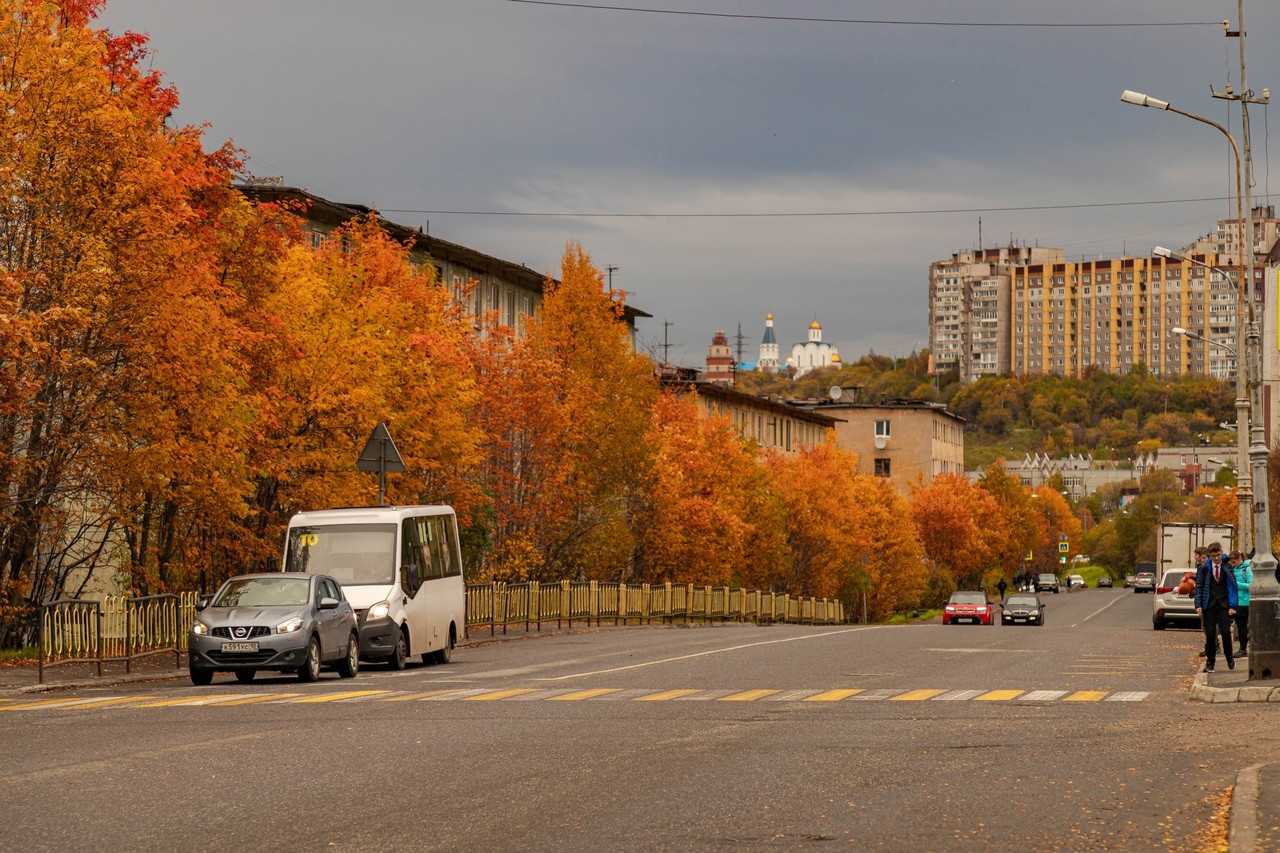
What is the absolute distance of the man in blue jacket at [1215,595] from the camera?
24.0 m

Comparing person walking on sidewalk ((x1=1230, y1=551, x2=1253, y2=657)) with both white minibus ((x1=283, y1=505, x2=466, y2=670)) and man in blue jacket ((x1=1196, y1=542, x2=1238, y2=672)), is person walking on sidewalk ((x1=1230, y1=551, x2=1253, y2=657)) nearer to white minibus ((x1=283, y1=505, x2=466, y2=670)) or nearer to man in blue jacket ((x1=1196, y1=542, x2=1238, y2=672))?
man in blue jacket ((x1=1196, y1=542, x2=1238, y2=672))

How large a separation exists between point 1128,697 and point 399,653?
11727mm

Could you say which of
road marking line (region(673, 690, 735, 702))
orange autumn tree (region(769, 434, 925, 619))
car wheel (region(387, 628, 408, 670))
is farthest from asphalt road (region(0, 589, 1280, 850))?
orange autumn tree (region(769, 434, 925, 619))

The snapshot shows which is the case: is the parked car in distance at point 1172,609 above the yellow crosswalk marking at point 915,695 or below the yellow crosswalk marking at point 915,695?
below

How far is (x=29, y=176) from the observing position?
24.3 metres

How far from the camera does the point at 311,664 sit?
22141mm

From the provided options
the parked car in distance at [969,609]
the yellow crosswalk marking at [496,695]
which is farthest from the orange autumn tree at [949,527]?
the yellow crosswalk marking at [496,695]

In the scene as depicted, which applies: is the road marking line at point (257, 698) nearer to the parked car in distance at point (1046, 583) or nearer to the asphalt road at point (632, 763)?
the asphalt road at point (632, 763)

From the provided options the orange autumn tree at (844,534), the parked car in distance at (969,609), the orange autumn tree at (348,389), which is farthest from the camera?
the orange autumn tree at (844,534)

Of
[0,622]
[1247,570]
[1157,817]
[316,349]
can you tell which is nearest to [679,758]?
[1157,817]

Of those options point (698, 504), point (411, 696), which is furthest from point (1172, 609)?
point (411, 696)

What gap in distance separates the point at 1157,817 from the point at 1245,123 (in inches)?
679

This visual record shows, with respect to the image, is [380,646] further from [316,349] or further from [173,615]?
[316,349]

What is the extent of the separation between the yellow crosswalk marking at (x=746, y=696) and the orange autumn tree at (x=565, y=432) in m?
24.1
